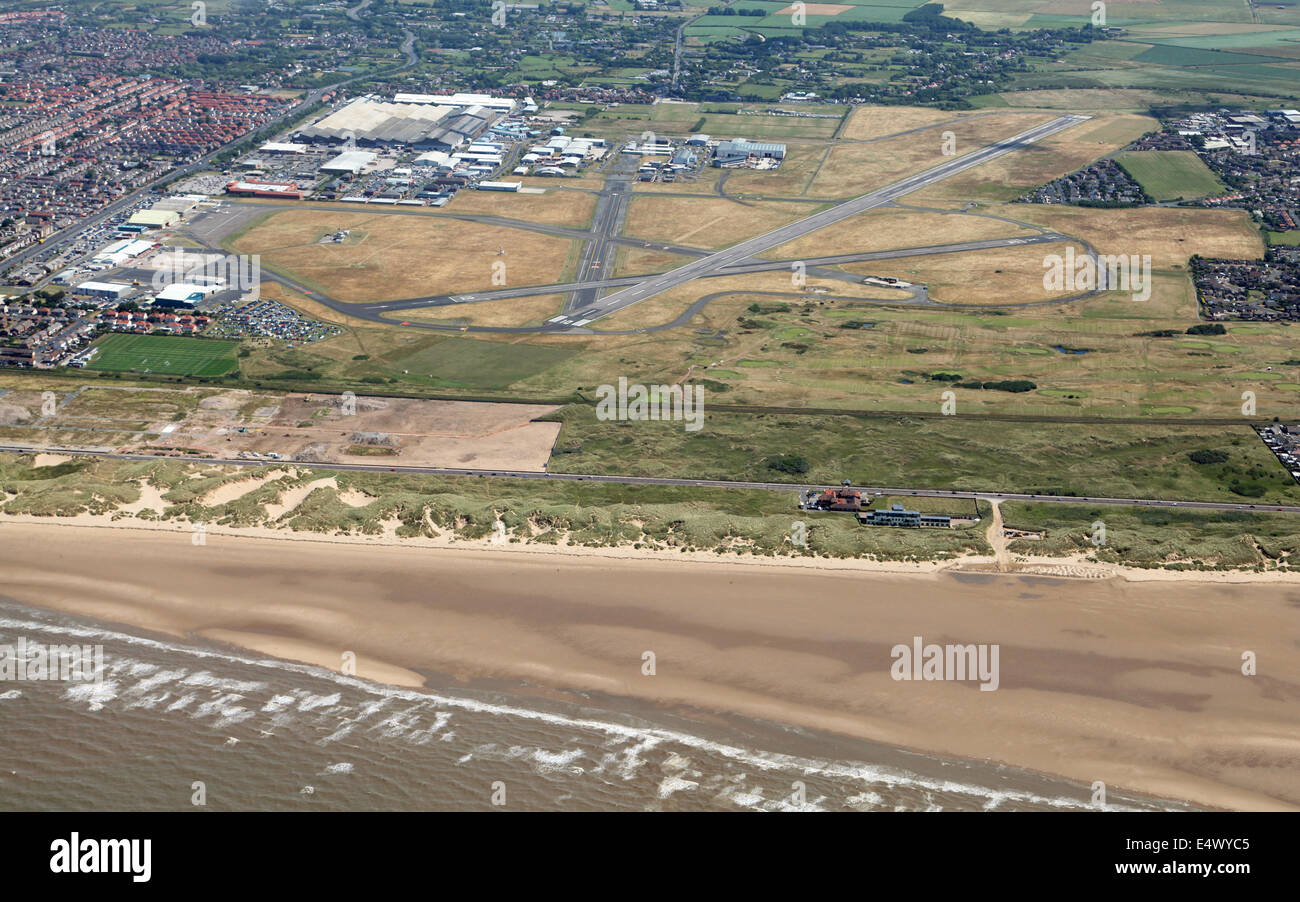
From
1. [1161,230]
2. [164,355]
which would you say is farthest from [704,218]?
[164,355]

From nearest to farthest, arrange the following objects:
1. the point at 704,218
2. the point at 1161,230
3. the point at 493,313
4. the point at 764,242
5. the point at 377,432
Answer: the point at 377,432 → the point at 493,313 → the point at 764,242 → the point at 1161,230 → the point at 704,218

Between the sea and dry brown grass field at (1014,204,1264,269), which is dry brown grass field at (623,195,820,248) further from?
the sea

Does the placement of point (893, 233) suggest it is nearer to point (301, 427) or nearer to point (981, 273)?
point (981, 273)

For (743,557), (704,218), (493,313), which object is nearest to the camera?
(743,557)

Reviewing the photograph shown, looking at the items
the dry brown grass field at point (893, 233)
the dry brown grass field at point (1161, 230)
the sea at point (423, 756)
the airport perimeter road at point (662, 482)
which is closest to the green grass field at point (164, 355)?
the airport perimeter road at point (662, 482)
